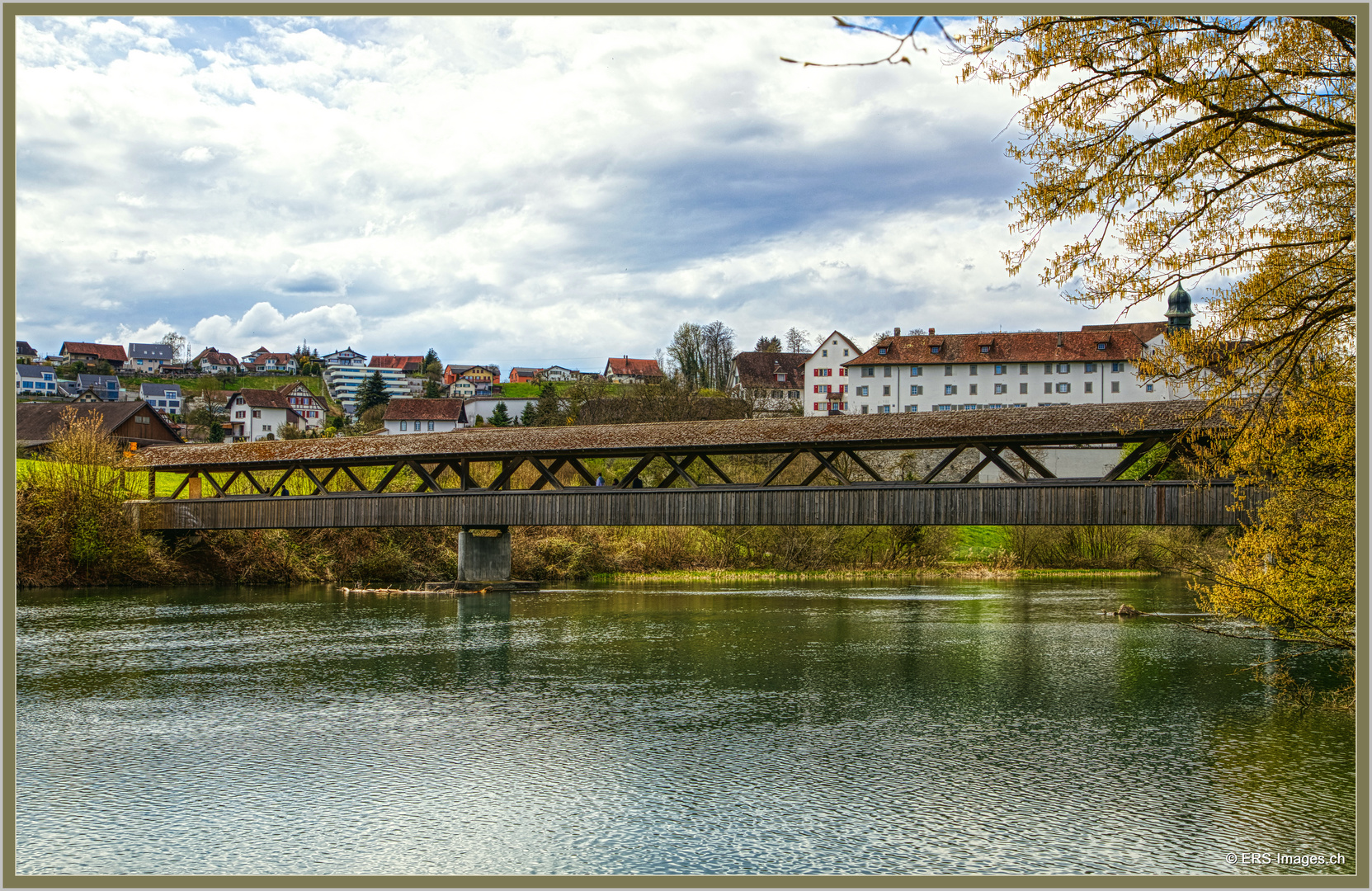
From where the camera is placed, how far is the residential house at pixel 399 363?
102 meters

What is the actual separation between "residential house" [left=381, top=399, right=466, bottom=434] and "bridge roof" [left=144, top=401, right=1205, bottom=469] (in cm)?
4017

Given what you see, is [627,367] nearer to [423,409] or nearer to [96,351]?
[423,409]

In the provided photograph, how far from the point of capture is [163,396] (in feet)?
236

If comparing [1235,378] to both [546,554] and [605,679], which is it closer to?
[605,679]

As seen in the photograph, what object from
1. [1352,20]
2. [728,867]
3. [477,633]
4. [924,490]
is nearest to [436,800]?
[728,867]

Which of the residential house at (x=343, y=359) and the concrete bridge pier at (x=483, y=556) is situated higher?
the residential house at (x=343, y=359)

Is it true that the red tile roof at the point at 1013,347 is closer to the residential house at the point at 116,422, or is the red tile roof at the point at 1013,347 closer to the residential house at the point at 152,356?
the residential house at the point at 116,422

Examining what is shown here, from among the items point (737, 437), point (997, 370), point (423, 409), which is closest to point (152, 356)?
point (423, 409)

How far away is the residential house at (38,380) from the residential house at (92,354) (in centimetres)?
1156

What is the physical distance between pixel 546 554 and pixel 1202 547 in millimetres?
15235

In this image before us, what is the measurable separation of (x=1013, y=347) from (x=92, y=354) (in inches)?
2739

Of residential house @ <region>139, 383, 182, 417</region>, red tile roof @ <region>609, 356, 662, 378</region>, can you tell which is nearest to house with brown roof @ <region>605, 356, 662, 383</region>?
red tile roof @ <region>609, 356, 662, 378</region>

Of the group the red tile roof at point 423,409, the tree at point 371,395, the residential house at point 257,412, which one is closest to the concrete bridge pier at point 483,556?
the red tile roof at point 423,409

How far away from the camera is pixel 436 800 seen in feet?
19.7
